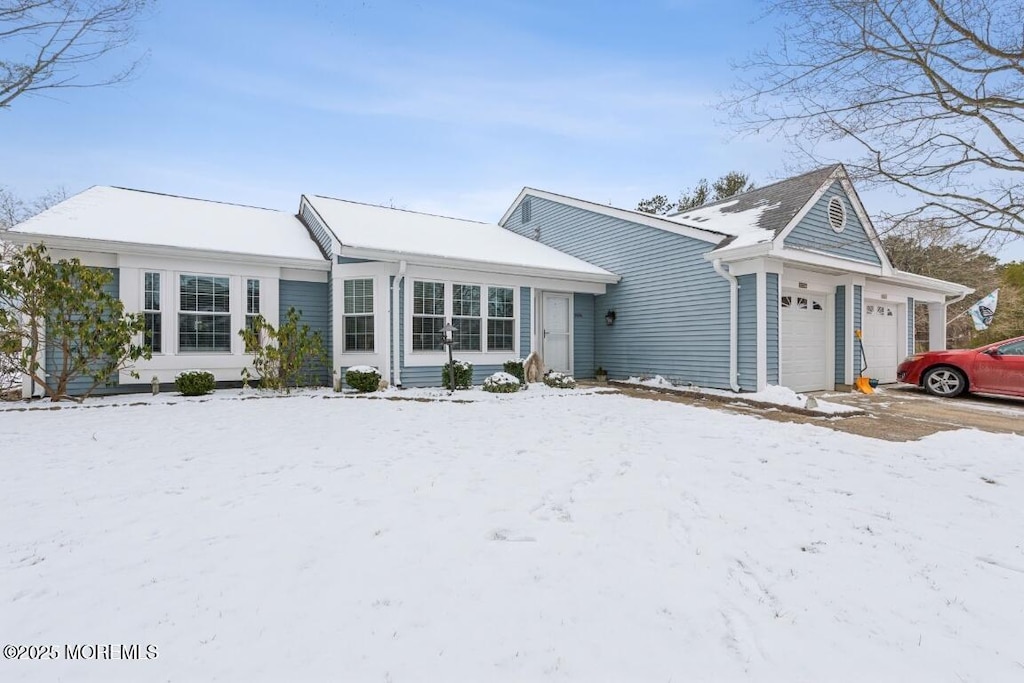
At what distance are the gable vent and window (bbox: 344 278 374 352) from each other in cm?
1004

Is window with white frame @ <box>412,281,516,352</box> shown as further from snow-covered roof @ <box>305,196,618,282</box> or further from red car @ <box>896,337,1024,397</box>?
red car @ <box>896,337,1024,397</box>

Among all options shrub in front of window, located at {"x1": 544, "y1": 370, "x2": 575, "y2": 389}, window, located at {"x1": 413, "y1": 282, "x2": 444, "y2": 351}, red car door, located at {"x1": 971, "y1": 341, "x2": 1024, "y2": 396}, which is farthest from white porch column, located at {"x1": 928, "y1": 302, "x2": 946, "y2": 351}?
window, located at {"x1": 413, "y1": 282, "x2": 444, "y2": 351}

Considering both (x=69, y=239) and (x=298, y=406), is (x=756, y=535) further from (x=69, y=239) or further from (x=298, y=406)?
(x=69, y=239)

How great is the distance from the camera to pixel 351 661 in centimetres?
175

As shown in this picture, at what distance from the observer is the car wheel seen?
9.17 m

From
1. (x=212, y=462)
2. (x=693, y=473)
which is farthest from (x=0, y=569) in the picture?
(x=693, y=473)

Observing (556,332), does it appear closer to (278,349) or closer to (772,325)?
(772,325)

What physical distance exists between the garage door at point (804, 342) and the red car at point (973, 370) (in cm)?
160

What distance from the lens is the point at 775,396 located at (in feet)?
27.6

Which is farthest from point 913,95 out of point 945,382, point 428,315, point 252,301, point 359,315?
point 252,301

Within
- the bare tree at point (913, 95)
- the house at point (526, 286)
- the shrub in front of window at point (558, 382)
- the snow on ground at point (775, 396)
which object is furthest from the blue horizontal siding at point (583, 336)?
the bare tree at point (913, 95)

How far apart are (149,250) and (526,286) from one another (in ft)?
24.1

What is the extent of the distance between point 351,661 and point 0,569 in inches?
82.4

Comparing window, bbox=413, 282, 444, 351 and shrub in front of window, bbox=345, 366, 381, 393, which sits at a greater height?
window, bbox=413, 282, 444, 351
